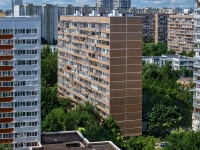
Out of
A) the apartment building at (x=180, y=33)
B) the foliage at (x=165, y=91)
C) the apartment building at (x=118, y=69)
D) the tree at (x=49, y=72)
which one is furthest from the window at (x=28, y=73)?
the apartment building at (x=180, y=33)

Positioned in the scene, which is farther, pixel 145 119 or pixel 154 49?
pixel 154 49

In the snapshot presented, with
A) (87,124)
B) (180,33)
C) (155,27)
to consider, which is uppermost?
(155,27)

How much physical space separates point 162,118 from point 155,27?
122 ft

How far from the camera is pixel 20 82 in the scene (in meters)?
20.0

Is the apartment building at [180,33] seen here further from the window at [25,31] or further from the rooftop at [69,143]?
the rooftop at [69,143]

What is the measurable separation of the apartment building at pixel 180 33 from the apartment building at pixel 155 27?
4765 mm

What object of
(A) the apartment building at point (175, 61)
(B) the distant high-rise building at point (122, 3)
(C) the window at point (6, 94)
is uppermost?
(B) the distant high-rise building at point (122, 3)

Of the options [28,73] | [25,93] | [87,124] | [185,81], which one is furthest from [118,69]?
[185,81]

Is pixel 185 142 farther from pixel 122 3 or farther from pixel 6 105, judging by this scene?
pixel 122 3

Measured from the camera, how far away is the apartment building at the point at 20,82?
19828 mm

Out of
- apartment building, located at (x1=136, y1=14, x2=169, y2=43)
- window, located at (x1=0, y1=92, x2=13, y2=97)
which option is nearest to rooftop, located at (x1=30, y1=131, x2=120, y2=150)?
window, located at (x1=0, y1=92, x2=13, y2=97)

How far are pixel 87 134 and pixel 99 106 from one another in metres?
5.38

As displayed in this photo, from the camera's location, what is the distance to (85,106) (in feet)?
87.9

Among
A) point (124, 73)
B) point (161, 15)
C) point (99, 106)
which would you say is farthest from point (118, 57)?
point (161, 15)
